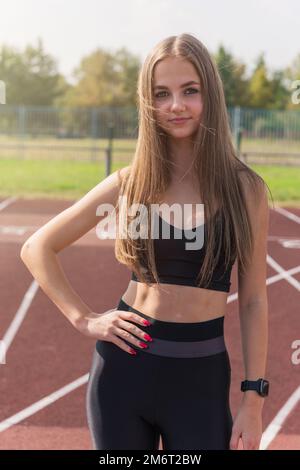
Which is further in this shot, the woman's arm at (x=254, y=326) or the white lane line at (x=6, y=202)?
the white lane line at (x=6, y=202)

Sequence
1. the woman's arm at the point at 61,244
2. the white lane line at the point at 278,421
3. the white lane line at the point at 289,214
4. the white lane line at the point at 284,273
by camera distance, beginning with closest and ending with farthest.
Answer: the woman's arm at the point at 61,244
the white lane line at the point at 278,421
the white lane line at the point at 284,273
the white lane line at the point at 289,214

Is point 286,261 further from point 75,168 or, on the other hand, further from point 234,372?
point 75,168

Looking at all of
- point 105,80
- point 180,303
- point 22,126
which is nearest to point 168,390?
point 180,303

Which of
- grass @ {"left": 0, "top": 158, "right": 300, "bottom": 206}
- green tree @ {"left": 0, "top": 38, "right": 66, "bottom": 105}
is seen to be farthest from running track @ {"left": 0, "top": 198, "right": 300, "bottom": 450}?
green tree @ {"left": 0, "top": 38, "right": 66, "bottom": 105}

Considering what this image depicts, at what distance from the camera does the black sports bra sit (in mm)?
1838

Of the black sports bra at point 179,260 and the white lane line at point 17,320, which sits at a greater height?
the black sports bra at point 179,260

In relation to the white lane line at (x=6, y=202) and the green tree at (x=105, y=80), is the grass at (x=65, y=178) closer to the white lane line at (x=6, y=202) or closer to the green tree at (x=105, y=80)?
the white lane line at (x=6, y=202)

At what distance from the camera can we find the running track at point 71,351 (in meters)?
4.25

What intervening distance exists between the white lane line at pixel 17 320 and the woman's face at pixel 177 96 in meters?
3.81

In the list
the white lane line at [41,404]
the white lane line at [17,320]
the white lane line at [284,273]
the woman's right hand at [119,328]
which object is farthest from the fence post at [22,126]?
the woman's right hand at [119,328]

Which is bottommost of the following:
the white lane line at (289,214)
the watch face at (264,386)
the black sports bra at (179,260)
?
the white lane line at (289,214)

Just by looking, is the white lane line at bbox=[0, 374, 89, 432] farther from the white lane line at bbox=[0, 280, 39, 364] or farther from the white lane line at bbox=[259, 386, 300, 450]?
the white lane line at bbox=[259, 386, 300, 450]

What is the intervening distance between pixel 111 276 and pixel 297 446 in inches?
161
